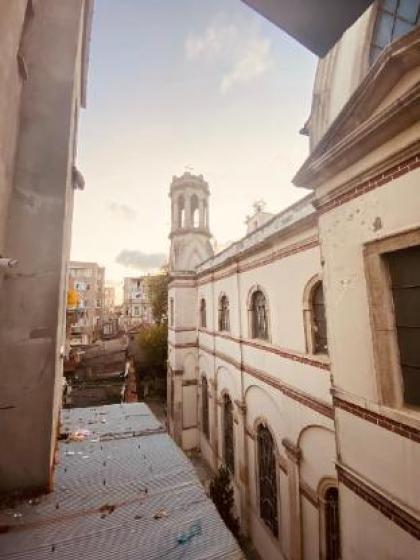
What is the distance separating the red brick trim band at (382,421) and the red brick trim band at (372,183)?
2751 millimetres

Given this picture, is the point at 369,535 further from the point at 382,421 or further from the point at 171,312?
the point at 171,312

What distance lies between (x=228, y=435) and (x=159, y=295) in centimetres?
1762

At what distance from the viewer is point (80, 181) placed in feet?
19.3

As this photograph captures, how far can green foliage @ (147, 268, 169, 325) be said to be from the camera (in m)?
28.5

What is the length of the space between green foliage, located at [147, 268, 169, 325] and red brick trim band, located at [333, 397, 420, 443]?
24610 millimetres

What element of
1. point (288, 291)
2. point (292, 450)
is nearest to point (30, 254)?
point (288, 291)

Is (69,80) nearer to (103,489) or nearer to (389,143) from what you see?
(389,143)

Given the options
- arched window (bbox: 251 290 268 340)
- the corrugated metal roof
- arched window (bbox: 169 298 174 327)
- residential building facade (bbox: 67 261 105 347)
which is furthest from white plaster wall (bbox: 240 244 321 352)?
residential building facade (bbox: 67 261 105 347)

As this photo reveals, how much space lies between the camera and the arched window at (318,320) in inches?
280

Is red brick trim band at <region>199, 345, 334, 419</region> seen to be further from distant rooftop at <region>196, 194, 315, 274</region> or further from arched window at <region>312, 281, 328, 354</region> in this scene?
distant rooftop at <region>196, 194, 315, 274</region>

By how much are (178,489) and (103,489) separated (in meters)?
0.90

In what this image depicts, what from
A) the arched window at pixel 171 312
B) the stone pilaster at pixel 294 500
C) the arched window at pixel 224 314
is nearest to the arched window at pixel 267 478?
the stone pilaster at pixel 294 500

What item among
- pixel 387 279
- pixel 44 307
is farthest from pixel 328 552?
pixel 44 307

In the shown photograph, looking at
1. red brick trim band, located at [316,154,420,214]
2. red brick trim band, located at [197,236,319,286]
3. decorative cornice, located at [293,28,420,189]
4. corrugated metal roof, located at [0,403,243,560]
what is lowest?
corrugated metal roof, located at [0,403,243,560]
